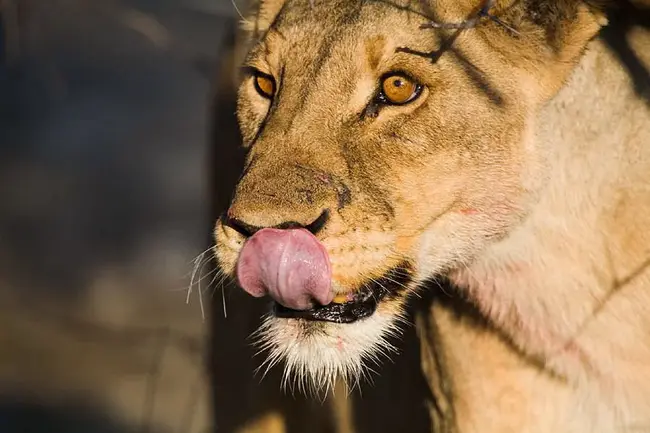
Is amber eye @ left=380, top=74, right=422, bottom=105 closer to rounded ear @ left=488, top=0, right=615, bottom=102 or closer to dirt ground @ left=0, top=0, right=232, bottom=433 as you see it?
rounded ear @ left=488, top=0, right=615, bottom=102

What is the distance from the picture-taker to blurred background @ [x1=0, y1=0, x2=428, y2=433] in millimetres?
3645

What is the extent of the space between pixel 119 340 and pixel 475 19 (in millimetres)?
3352

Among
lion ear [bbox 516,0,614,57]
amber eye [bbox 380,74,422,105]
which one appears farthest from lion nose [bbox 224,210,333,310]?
lion ear [bbox 516,0,614,57]

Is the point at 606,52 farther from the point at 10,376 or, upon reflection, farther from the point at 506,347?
the point at 10,376

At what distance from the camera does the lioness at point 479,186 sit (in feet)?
8.30

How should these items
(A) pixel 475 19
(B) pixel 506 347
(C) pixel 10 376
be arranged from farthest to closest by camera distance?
(C) pixel 10 376 < (B) pixel 506 347 < (A) pixel 475 19

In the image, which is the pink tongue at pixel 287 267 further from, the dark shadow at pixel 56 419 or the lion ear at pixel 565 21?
the dark shadow at pixel 56 419

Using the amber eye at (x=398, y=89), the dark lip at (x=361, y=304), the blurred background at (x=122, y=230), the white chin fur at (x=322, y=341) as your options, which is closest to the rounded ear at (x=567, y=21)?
the amber eye at (x=398, y=89)

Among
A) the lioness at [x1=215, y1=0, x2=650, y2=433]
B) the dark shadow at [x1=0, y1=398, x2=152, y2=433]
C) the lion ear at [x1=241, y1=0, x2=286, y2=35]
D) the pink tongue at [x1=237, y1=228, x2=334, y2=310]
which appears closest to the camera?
the pink tongue at [x1=237, y1=228, x2=334, y2=310]

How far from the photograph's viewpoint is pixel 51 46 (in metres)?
6.04

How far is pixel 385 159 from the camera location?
2.56 metres

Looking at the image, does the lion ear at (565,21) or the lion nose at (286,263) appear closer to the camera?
the lion nose at (286,263)

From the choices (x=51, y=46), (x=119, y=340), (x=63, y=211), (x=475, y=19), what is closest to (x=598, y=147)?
(x=475, y=19)

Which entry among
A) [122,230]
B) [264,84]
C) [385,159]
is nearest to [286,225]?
[385,159]
